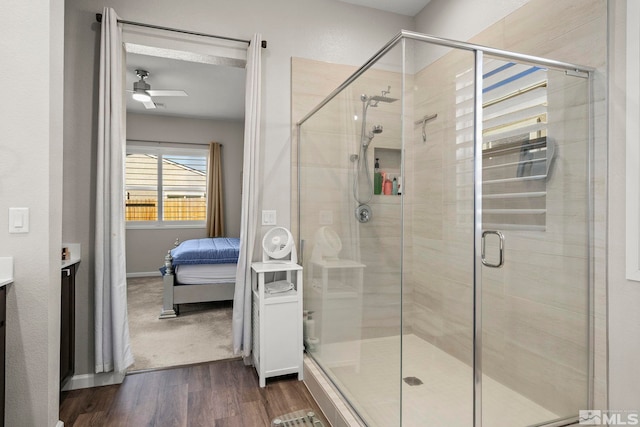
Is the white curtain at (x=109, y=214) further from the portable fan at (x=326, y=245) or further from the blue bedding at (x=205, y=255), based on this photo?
the blue bedding at (x=205, y=255)

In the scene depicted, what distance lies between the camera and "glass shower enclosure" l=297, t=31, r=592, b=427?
1618 millimetres

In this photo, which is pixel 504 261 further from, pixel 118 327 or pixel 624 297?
pixel 118 327

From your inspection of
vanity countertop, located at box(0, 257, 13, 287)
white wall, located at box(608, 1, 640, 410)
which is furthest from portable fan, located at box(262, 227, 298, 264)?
white wall, located at box(608, 1, 640, 410)

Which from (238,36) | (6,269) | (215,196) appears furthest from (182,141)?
(6,269)

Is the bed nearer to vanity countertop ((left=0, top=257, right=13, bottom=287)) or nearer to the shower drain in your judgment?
vanity countertop ((left=0, top=257, right=13, bottom=287))

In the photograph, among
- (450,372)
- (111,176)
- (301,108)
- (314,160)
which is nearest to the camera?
(450,372)

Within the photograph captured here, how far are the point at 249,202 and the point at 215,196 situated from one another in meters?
3.95

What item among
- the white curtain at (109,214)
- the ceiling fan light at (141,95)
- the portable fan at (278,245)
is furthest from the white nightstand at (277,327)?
the ceiling fan light at (141,95)

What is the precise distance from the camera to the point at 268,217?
2.74 metres

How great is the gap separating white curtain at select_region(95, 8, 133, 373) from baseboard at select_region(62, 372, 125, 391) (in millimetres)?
99

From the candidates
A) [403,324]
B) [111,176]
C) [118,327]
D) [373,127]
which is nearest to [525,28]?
[373,127]

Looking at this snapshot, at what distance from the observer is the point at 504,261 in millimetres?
1795

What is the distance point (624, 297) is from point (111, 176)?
2.99 meters

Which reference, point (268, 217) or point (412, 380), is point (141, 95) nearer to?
point (268, 217)
